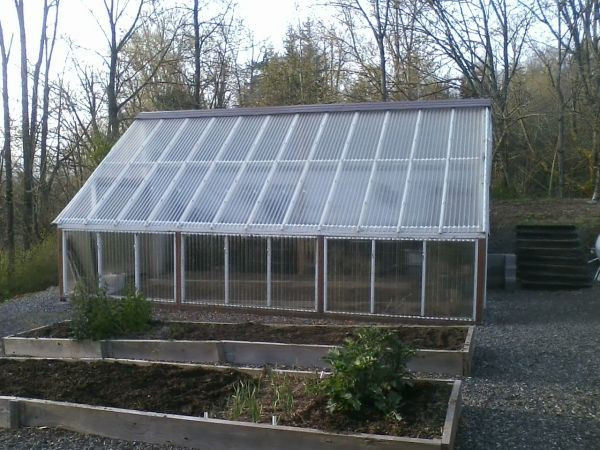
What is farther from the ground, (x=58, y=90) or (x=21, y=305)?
(x=58, y=90)

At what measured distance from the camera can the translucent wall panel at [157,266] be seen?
12531 millimetres

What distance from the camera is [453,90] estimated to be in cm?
2584

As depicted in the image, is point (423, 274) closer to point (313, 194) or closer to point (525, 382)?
point (313, 194)

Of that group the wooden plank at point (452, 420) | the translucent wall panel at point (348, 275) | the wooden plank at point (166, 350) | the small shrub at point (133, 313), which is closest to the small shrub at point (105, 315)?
the small shrub at point (133, 313)

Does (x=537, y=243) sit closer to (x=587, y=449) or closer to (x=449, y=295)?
(x=449, y=295)

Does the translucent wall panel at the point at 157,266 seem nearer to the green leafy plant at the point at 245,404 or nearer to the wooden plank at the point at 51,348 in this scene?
the wooden plank at the point at 51,348

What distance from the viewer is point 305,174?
508 inches

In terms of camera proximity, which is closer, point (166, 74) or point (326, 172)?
point (326, 172)

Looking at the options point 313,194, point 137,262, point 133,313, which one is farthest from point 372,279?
point 137,262

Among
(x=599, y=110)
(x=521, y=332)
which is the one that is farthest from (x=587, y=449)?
(x=599, y=110)

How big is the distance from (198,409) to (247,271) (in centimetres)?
630

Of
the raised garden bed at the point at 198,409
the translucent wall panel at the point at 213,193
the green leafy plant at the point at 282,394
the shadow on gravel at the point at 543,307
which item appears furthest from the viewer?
the translucent wall panel at the point at 213,193

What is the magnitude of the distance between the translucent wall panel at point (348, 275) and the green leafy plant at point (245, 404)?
17.9 ft

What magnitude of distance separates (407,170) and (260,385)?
711 centimetres
